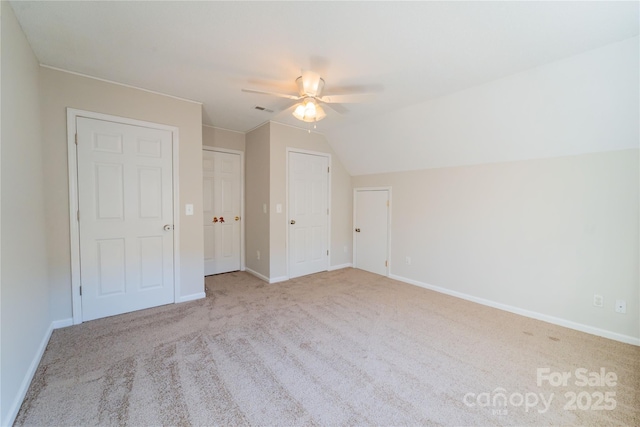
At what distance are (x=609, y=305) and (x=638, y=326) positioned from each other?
0.22 meters

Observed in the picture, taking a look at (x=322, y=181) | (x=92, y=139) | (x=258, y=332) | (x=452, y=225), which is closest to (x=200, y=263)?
(x=258, y=332)

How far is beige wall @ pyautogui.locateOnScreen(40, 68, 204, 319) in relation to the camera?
95.3 inches

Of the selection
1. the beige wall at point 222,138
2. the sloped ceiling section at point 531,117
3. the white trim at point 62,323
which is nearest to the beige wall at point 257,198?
the beige wall at point 222,138

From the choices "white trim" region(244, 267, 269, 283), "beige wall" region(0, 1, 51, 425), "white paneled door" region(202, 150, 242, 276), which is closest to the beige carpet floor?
"beige wall" region(0, 1, 51, 425)

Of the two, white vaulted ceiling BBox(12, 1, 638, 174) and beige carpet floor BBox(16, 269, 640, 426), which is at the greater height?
white vaulted ceiling BBox(12, 1, 638, 174)

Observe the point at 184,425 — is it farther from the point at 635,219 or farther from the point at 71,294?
the point at 635,219

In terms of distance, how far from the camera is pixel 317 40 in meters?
1.92

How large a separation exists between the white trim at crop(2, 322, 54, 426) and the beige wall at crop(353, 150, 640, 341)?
13.4 feet

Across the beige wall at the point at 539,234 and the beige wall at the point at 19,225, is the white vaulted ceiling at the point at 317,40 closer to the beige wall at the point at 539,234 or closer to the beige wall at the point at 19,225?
the beige wall at the point at 19,225

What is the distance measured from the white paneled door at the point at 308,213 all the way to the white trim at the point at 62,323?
2.57m

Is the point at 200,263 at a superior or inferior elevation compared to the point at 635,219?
inferior

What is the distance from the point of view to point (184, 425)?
145cm

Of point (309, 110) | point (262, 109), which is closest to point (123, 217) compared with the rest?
point (262, 109)

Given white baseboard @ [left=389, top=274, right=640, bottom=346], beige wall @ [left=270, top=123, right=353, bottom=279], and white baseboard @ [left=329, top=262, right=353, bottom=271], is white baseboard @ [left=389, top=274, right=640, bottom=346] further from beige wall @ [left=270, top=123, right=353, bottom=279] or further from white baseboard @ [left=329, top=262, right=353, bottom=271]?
beige wall @ [left=270, top=123, right=353, bottom=279]
